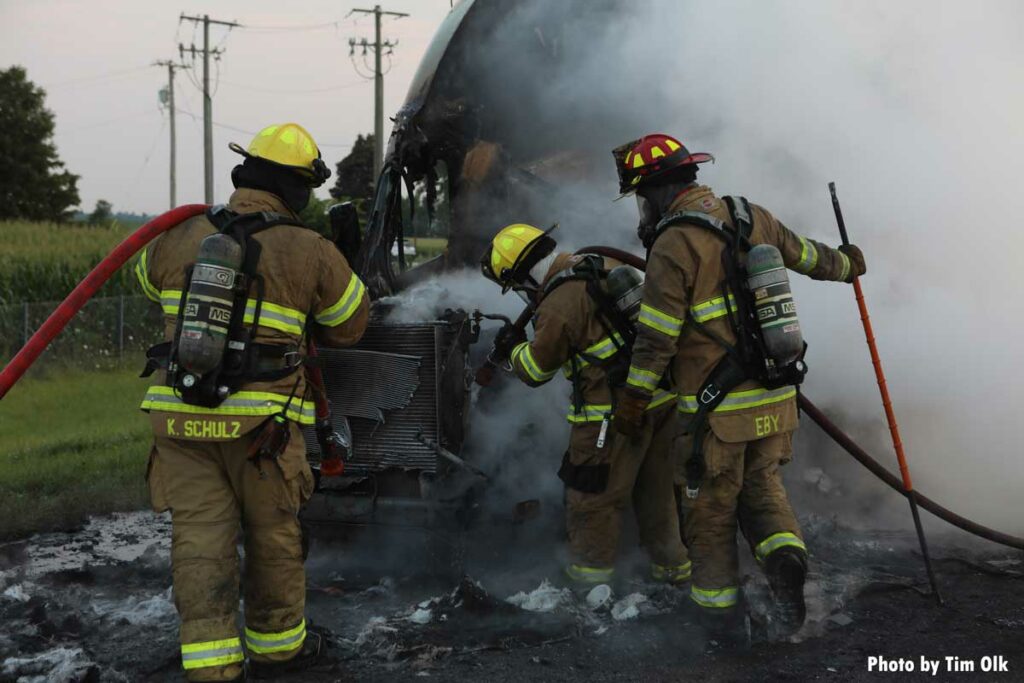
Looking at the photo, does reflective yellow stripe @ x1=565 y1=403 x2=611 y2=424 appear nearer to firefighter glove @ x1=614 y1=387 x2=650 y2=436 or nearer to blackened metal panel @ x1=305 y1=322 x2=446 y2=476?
firefighter glove @ x1=614 y1=387 x2=650 y2=436

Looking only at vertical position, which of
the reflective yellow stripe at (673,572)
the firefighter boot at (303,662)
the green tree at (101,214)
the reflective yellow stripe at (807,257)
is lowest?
the firefighter boot at (303,662)

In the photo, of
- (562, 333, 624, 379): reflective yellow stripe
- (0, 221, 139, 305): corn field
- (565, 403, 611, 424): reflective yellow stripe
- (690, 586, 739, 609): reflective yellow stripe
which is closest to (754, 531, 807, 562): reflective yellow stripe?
(690, 586, 739, 609): reflective yellow stripe

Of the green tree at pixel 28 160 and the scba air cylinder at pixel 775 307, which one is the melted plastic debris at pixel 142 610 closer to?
the scba air cylinder at pixel 775 307

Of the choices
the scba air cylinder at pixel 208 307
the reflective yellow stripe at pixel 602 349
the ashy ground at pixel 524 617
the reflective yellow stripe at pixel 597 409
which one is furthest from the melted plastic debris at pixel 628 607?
the scba air cylinder at pixel 208 307

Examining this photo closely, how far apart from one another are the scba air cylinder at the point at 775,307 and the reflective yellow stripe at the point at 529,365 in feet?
3.36

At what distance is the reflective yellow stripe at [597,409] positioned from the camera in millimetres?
4496

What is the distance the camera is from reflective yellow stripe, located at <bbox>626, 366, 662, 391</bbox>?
3.99 m

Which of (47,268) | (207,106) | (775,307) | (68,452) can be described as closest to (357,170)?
(207,106)

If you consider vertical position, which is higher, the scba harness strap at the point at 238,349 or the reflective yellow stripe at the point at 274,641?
the scba harness strap at the point at 238,349

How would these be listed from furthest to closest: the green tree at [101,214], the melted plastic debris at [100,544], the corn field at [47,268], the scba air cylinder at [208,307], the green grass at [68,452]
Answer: the green tree at [101,214] → the corn field at [47,268] → the green grass at [68,452] → the melted plastic debris at [100,544] → the scba air cylinder at [208,307]

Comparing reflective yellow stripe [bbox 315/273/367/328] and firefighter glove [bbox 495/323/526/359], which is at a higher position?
reflective yellow stripe [bbox 315/273/367/328]

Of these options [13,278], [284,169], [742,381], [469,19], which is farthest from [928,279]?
[13,278]

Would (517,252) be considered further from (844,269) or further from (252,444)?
(252,444)

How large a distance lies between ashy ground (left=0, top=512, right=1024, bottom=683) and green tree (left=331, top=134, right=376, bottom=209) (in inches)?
1251
